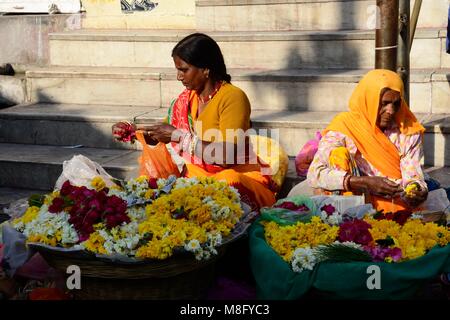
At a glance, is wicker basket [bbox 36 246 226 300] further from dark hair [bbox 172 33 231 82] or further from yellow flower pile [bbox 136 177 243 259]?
dark hair [bbox 172 33 231 82]

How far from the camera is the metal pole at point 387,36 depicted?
511 centimetres

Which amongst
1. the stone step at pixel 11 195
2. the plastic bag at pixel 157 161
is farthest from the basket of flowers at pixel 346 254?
the stone step at pixel 11 195

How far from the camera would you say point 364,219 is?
443 centimetres

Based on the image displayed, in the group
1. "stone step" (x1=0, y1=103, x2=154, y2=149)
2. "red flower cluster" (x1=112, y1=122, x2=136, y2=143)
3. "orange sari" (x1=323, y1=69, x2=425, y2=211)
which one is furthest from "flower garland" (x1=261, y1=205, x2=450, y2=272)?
"stone step" (x1=0, y1=103, x2=154, y2=149)

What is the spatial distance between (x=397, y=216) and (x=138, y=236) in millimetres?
1465

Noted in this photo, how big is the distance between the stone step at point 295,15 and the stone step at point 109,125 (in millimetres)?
1176

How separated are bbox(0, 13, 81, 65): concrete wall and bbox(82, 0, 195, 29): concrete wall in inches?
7.2

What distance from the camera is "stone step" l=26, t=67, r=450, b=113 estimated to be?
6.22 metres

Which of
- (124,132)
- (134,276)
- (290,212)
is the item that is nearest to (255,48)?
(124,132)

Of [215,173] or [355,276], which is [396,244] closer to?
[355,276]

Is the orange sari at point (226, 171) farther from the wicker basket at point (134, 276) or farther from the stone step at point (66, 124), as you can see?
the stone step at point (66, 124)

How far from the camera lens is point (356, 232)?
4156 mm

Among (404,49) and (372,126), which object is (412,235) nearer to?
(372,126)

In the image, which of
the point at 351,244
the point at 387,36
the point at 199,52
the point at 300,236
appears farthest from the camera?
the point at 387,36
